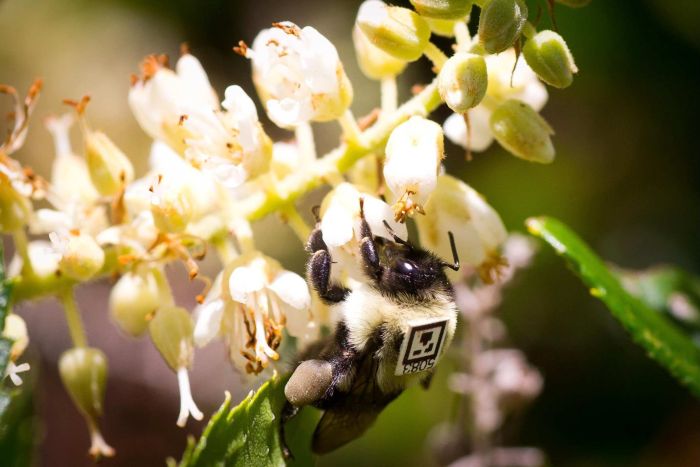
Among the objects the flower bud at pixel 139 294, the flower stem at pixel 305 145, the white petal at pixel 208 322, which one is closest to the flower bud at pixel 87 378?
the flower bud at pixel 139 294

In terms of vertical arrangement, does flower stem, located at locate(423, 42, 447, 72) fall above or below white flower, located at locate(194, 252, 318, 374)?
above

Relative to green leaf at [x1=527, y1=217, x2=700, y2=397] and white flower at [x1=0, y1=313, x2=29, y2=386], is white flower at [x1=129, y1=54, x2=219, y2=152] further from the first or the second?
green leaf at [x1=527, y1=217, x2=700, y2=397]

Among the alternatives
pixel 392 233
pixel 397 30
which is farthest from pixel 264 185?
pixel 397 30

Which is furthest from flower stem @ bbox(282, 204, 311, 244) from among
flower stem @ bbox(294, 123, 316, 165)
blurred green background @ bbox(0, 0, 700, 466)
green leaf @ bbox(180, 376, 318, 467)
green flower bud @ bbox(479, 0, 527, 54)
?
blurred green background @ bbox(0, 0, 700, 466)

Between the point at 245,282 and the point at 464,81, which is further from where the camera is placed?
the point at 245,282

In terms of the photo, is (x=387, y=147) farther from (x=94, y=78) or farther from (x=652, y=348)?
(x=94, y=78)

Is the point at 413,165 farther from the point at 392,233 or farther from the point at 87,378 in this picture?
the point at 87,378

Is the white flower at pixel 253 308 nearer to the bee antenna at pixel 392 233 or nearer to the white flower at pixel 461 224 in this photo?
the bee antenna at pixel 392 233
